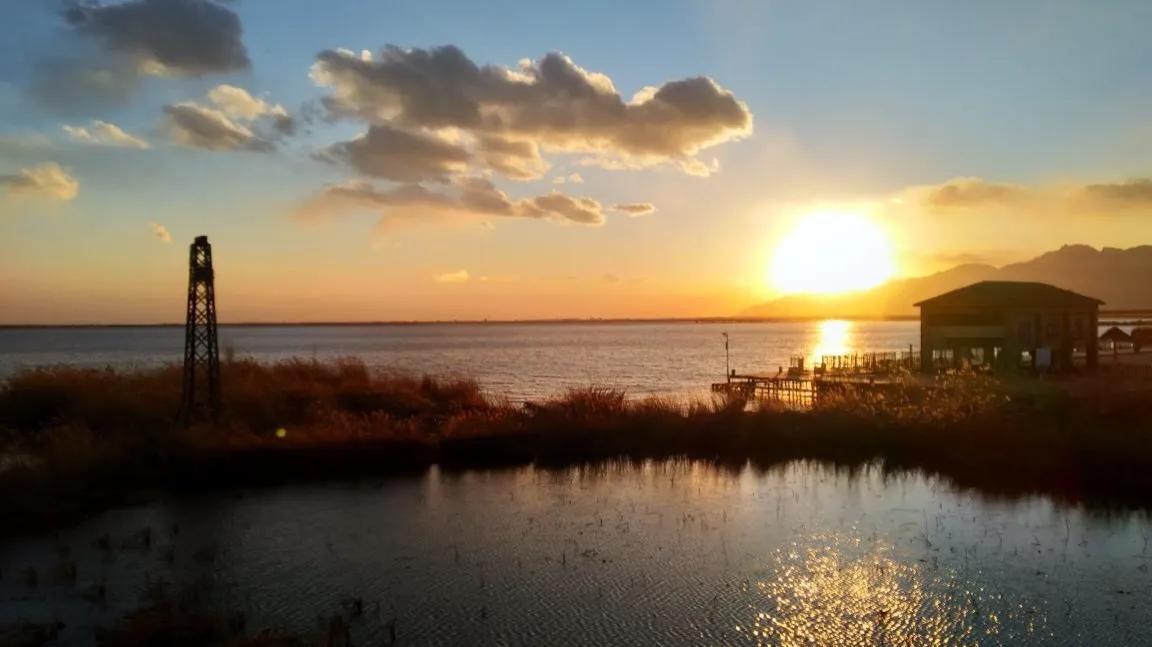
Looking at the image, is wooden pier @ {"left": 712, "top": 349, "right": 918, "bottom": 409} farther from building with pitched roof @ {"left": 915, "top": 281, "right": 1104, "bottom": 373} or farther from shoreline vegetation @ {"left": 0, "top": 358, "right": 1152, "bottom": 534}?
shoreline vegetation @ {"left": 0, "top": 358, "right": 1152, "bottom": 534}

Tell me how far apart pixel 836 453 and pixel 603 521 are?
1221cm

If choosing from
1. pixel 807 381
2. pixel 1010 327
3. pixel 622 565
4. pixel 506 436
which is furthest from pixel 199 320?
Result: pixel 1010 327

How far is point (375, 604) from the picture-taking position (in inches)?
537

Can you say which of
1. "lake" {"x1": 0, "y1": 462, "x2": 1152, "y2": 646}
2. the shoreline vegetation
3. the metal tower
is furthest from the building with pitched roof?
the metal tower

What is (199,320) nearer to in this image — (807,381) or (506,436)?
(506,436)

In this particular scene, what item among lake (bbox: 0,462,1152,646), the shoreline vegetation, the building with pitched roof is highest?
the building with pitched roof

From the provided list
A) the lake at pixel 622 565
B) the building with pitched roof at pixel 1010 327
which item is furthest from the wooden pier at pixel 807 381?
the lake at pixel 622 565

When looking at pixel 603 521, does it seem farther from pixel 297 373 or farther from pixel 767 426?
pixel 297 373

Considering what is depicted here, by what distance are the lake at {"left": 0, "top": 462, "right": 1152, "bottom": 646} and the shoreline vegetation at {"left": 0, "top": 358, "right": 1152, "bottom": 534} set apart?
2.14m

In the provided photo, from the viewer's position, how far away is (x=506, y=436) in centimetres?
2905

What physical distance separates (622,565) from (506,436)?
13.7 metres

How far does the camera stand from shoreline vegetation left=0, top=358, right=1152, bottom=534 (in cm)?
2284

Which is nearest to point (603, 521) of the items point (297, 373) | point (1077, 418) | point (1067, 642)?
point (1067, 642)

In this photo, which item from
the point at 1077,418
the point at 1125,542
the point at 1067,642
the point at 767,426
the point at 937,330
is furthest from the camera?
the point at 937,330
